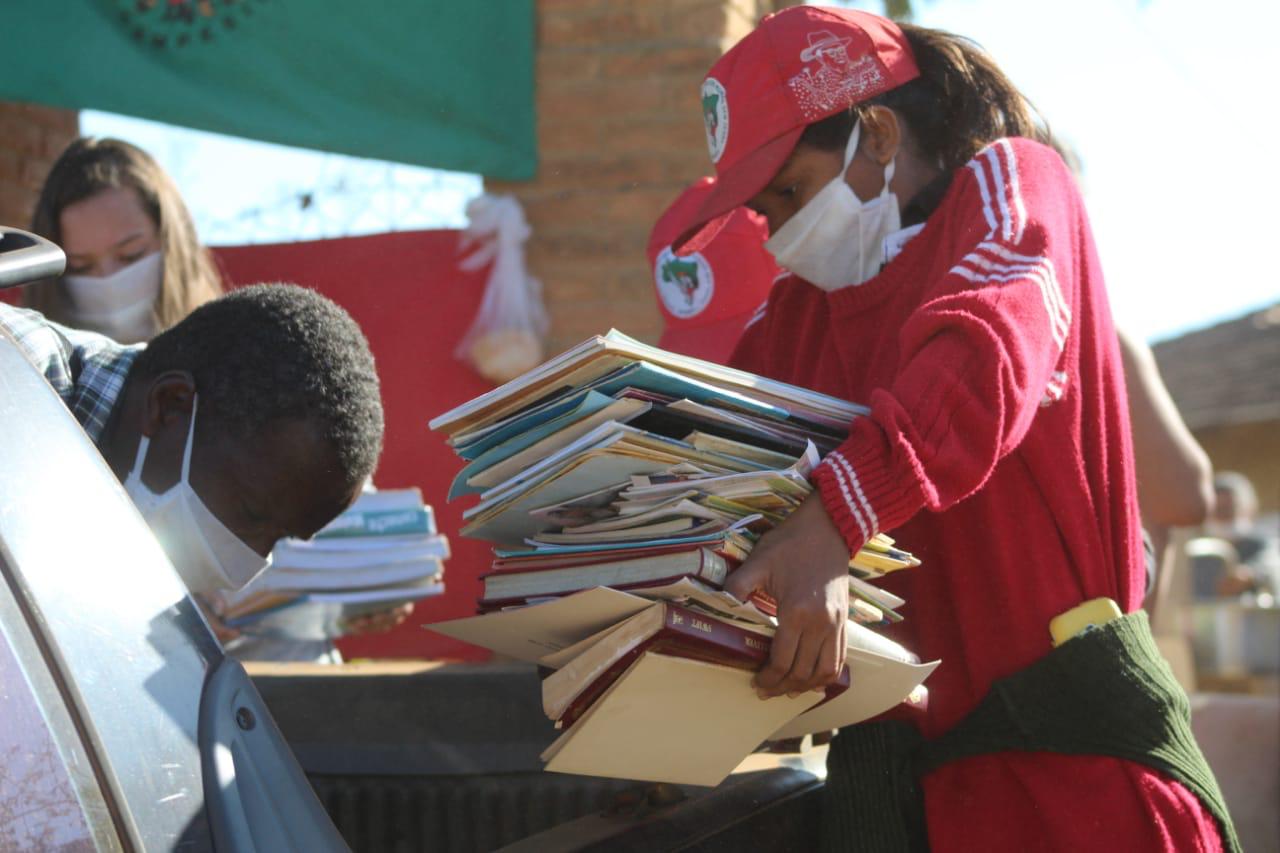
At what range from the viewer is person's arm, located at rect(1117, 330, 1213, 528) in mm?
2695

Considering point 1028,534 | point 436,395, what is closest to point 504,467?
point 1028,534

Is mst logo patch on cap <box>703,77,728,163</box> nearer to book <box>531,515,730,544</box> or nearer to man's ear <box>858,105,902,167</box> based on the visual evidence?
man's ear <box>858,105,902,167</box>

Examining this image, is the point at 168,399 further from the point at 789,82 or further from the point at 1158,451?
the point at 1158,451

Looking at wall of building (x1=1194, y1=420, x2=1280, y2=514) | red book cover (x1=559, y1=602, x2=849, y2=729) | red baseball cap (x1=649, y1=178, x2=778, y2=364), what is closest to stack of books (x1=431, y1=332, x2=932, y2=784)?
red book cover (x1=559, y1=602, x2=849, y2=729)

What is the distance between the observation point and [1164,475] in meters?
2.82

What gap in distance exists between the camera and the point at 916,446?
1458 millimetres

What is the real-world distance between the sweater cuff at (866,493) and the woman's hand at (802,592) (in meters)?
0.02

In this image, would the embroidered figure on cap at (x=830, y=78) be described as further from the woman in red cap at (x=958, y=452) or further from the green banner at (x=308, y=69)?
the green banner at (x=308, y=69)

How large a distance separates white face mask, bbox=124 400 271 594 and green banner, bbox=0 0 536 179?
271 centimetres

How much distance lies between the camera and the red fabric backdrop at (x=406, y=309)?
4.53m

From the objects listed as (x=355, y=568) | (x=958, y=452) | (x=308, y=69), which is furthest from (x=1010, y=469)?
(x=308, y=69)

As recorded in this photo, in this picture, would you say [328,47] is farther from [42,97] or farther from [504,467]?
[504,467]

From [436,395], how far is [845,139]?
2787 mm

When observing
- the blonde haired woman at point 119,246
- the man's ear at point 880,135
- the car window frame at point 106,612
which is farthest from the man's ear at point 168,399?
the blonde haired woman at point 119,246
